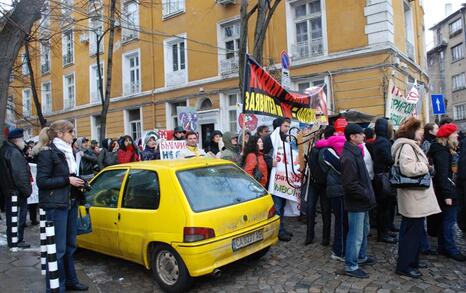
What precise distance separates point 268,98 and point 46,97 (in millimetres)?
30683

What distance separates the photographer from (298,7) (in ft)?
57.2

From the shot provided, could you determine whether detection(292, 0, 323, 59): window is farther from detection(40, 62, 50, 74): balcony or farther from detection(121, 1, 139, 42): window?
detection(40, 62, 50, 74): balcony

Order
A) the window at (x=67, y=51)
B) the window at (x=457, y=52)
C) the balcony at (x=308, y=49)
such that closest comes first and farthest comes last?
the balcony at (x=308, y=49) → the window at (x=67, y=51) → the window at (x=457, y=52)

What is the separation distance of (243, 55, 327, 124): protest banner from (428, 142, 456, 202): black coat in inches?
103

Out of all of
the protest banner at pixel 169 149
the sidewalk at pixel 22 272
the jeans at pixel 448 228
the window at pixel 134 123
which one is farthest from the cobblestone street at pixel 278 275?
the window at pixel 134 123

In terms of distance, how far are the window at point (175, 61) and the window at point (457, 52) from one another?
35494 millimetres

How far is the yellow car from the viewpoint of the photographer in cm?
439

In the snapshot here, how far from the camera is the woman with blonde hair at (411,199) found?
4.57 m

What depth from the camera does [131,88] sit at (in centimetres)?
2420

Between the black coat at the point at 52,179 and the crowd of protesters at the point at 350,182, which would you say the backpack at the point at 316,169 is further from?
the black coat at the point at 52,179

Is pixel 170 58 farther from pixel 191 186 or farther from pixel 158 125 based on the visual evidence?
pixel 191 186

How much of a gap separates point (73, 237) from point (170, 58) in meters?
18.5

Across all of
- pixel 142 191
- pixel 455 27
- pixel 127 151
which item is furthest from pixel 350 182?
pixel 455 27

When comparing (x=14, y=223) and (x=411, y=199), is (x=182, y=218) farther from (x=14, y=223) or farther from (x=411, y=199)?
(x=14, y=223)
